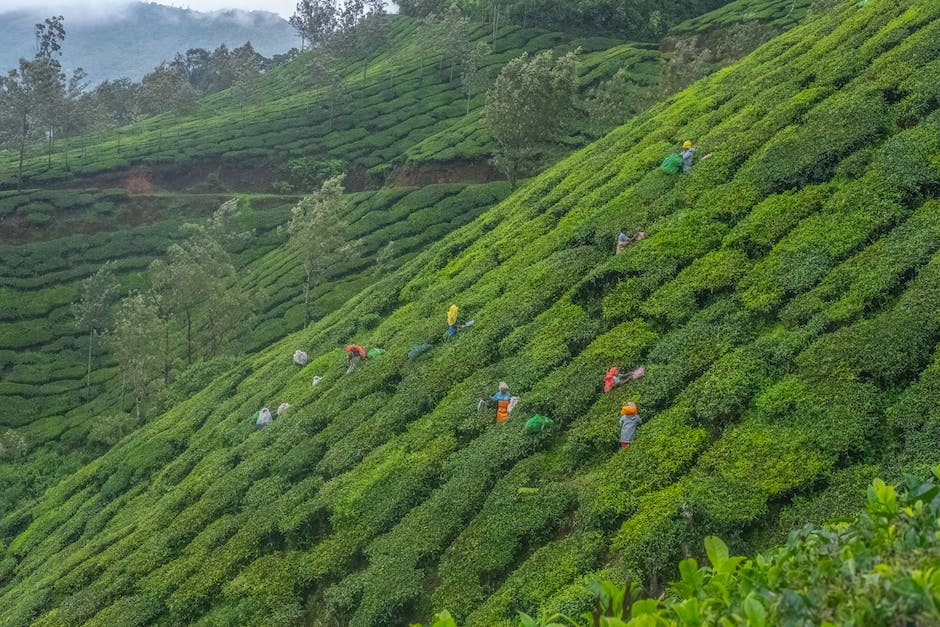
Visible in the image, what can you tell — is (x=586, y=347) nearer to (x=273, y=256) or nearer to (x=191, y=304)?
(x=191, y=304)

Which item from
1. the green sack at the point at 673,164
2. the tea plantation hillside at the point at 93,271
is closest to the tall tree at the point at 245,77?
the tea plantation hillside at the point at 93,271

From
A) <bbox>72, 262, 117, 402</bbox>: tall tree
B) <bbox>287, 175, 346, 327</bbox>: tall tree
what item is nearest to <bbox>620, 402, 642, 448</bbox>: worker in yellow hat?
<bbox>287, 175, 346, 327</bbox>: tall tree

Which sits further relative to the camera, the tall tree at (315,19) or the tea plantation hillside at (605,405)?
the tall tree at (315,19)

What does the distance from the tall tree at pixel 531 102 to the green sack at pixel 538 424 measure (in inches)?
1007

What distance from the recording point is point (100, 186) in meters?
66.2

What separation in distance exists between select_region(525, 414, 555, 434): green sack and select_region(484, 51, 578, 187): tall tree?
25573 millimetres

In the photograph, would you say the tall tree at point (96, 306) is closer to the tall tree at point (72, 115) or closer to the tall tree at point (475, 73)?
the tall tree at point (72, 115)

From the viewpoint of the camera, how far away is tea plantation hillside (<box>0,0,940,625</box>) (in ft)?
34.9

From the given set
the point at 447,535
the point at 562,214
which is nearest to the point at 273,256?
the point at 562,214

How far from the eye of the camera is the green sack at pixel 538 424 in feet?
45.2

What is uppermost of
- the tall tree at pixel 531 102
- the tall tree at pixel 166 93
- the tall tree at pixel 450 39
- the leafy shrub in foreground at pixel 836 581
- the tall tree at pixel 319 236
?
the tall tree at pixel 166 93

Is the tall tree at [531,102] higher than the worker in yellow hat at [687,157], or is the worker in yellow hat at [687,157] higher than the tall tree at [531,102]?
the tall tree at [531,102]

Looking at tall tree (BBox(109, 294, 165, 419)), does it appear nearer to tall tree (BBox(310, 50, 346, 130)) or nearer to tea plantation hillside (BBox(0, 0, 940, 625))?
tea plantation hillside (BBox(0, 0, 940, 625))

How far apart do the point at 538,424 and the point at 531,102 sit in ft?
84.8
